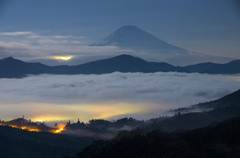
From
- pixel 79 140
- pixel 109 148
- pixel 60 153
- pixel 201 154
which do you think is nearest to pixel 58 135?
pixel 79 140

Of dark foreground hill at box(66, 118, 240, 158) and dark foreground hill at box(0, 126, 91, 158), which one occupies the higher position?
dark foreground hill at box(66, 118, 240, 158)

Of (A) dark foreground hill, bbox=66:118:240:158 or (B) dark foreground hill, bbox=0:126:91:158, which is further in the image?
(B) dark foreground hill, bbox=0:126:91:158

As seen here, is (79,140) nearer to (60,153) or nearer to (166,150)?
(60,153)

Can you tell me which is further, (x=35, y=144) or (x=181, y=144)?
(x=35, y=144)

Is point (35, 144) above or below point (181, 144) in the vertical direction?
below

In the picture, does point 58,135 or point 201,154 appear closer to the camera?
point 201,154

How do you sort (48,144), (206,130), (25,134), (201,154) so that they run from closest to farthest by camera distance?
(201,154), (206,130), (48,144), (25,134)
